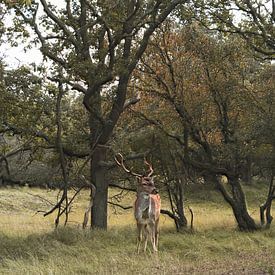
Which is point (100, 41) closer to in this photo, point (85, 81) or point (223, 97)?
point (85, 81)

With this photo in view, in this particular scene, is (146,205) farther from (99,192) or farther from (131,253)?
(99,192)

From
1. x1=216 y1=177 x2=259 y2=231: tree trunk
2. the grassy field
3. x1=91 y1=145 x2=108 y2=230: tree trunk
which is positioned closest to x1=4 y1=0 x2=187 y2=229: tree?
x1=91 y1=145 x2=108 y2=230: tree trunk

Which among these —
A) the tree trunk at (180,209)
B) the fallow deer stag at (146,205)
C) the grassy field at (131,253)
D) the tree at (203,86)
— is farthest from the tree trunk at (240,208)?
the fallow deer stag at (146,205)

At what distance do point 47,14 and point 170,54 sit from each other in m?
5.81

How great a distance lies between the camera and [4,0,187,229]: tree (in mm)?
15312

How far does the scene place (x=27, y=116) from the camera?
1606 cm

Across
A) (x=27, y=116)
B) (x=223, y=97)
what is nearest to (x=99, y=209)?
(x=27, y=116)

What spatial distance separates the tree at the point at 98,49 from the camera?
15312 mm

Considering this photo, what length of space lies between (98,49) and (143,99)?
420 centimetres

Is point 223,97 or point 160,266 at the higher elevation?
point 223,97

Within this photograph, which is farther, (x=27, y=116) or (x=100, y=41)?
(x=100, y=41)

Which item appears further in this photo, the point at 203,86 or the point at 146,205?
the point at 203,86

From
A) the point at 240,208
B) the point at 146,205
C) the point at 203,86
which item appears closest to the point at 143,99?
the point at 203,86

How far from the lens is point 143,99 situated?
811 inches
